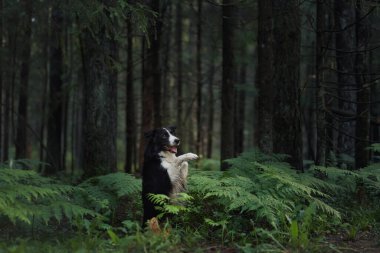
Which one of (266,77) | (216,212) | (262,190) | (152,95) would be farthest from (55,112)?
(262,190)

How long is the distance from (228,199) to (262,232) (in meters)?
1.10

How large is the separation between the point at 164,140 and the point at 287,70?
295cm

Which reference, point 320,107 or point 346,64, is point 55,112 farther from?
point 320,107

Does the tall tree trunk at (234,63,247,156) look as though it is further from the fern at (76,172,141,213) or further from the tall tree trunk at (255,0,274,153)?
the fern at (76,172,141,213)

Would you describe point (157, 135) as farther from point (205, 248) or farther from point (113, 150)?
point (113, 150)

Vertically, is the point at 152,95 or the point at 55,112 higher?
the point at 152,95

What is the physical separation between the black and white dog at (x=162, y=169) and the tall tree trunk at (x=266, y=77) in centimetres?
222

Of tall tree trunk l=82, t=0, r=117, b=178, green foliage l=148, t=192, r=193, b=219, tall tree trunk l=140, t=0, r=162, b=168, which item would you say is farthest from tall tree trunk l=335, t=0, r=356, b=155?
green foliage l=148, t=192, r=193, b=219

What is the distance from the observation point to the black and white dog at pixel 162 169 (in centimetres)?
752

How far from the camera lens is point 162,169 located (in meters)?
7.56

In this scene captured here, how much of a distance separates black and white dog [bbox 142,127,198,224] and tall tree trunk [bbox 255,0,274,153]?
2221 millimetres

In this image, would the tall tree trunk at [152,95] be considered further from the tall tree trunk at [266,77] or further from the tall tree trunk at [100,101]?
the tall tree trunk at [266,77]

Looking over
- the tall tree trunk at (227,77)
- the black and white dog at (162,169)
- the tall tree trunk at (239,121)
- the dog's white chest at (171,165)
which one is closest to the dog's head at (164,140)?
the black and white dog at (162,169)

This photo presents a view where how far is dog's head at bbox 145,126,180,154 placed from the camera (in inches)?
306
